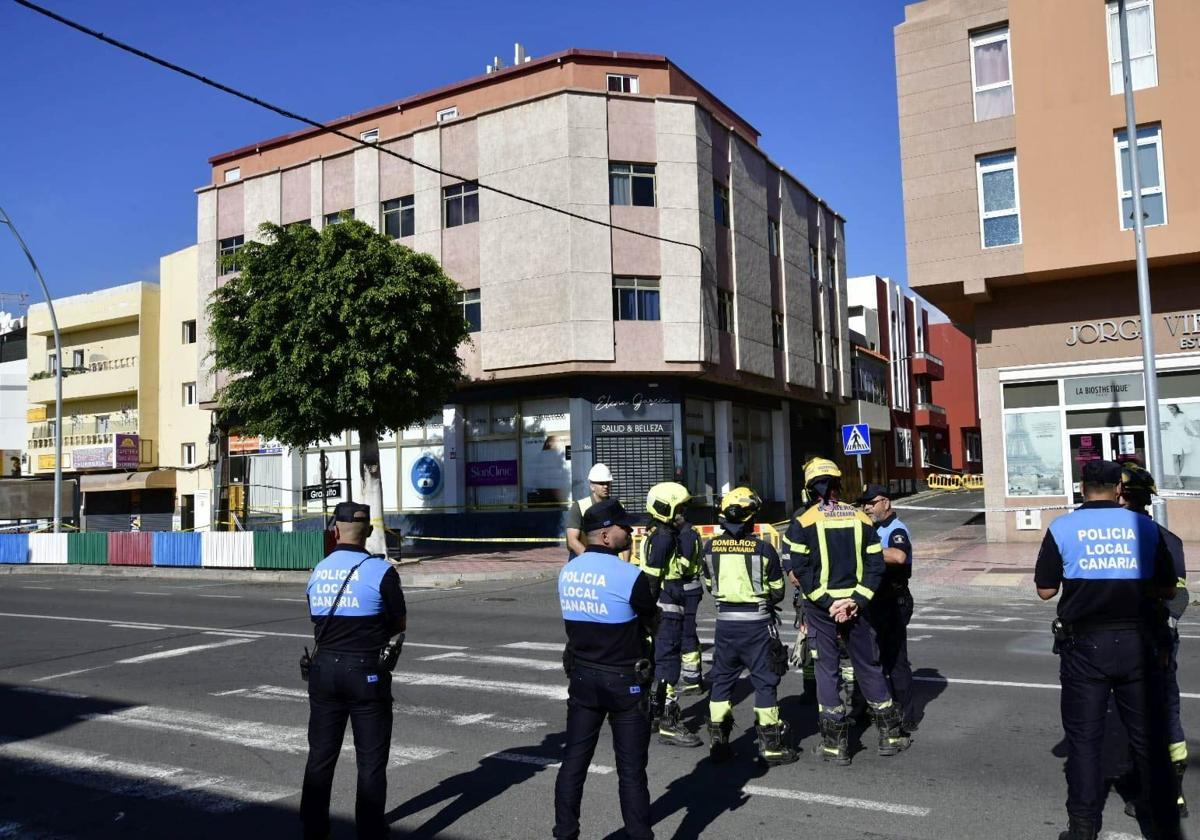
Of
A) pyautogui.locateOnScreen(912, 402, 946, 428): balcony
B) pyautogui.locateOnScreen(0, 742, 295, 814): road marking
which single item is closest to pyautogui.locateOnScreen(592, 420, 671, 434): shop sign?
pyautogui.locateOnScreen(0, 742, 295, 814): road marking

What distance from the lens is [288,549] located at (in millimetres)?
22672

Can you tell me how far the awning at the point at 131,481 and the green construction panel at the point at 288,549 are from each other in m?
18.8

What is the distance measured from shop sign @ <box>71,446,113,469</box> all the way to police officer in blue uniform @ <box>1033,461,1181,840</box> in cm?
4180

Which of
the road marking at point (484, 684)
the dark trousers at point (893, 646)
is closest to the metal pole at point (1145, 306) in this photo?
the dark trousers at point (893, 646)

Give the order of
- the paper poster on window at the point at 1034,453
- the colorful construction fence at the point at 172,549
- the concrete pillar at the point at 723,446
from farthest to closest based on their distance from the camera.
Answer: the concrete pillar at the point at 723,446 < the colorful construction fence at the point at 172,549 < the paper poster on window at the point at 1034,453

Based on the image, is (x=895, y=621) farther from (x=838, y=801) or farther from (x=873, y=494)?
(x=838, y=801)

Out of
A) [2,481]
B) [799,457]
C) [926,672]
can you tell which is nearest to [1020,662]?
[926,672]

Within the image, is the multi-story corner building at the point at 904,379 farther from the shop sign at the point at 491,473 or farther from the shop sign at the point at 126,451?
the shop sign at the point at 126,451

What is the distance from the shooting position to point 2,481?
33.2 m

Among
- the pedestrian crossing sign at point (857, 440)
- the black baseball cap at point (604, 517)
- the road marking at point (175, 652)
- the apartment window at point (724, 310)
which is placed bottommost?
the road marking at point (175, 652)

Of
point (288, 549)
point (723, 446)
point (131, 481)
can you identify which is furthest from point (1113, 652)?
point (131, 481)

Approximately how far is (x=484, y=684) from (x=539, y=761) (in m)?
2.61

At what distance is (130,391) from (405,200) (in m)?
18.6

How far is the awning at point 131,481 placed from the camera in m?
39.7
